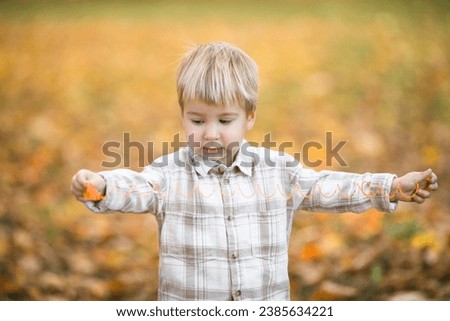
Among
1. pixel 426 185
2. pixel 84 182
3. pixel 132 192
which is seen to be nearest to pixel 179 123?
pixel 132 192

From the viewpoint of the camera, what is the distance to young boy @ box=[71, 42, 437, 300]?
1.51 meters

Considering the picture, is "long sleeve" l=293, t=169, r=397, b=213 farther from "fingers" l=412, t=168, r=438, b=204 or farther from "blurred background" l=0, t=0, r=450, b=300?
"blurred background" l=0, t=0, r=450, b=300

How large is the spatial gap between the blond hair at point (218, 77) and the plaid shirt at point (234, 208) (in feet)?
0.50

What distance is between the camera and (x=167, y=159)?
5.16ft

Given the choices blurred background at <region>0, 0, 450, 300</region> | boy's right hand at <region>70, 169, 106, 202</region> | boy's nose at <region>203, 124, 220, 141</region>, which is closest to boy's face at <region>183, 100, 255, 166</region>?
Answer: boy's nose at <region>203, 124, 220, 141</region>

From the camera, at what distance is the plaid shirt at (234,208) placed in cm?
154

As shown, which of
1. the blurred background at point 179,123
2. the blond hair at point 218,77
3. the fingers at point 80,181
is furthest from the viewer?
the blurred background at point 179,123

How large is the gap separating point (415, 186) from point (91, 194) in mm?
815

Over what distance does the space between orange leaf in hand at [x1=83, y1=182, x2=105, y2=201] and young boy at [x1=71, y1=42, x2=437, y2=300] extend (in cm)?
12

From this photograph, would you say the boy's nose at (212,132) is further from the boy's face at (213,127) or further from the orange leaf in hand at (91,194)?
the orange leaf in hand at (91,194)

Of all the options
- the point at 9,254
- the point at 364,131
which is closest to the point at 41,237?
the point at 9,254

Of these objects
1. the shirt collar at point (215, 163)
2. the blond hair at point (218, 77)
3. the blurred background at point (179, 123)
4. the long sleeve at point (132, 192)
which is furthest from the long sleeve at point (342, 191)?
the blurred background at point (179, 123)

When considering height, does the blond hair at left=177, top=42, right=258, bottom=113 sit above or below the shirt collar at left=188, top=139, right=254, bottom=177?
above

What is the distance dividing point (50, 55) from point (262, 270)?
1.14 metres
